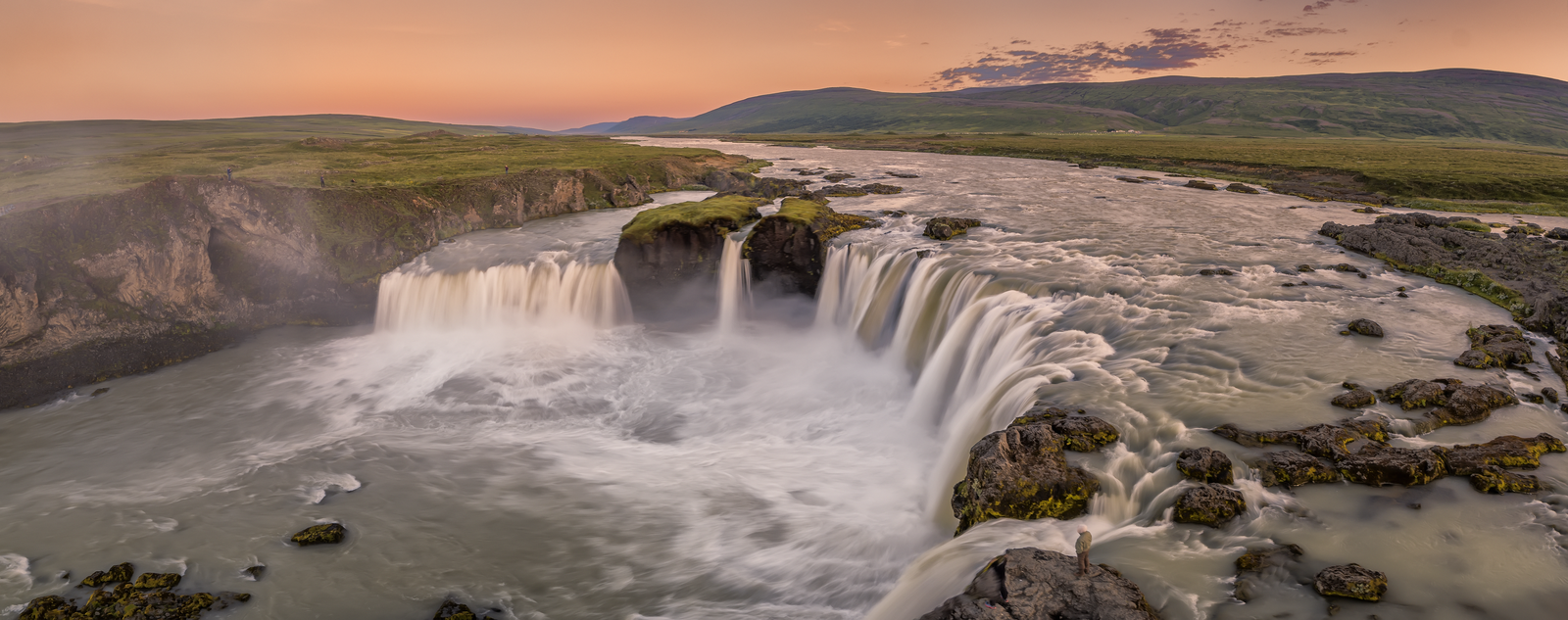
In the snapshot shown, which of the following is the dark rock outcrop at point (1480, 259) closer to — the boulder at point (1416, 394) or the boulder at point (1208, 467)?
the boulder at point (1416, 394)

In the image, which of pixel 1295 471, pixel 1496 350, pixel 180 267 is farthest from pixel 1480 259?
pixel 180 267

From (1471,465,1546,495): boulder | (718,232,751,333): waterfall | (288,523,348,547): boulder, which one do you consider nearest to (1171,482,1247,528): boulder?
(1471,465,1546,495): boulder

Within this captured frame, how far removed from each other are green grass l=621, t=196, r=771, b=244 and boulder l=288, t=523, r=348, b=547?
58.3 ft

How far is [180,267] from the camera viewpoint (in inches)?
999

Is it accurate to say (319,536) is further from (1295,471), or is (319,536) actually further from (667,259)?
(667,259)

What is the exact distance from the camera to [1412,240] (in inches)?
896

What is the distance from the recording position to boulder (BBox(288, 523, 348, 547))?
12.6m

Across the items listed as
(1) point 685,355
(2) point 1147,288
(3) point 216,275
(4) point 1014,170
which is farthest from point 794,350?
(4) point 1014,170

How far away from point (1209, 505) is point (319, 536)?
643 inches

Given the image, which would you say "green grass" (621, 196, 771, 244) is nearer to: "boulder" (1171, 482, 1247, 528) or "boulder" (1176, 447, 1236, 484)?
"boulder" (1176, 447, 1236, 484)

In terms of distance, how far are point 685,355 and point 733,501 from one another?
1159 centimetres

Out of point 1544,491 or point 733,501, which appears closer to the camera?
point 1544,491

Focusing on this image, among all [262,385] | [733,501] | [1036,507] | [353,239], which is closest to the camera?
[1036,507]

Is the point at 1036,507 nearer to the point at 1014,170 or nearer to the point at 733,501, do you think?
the point at 733,501
